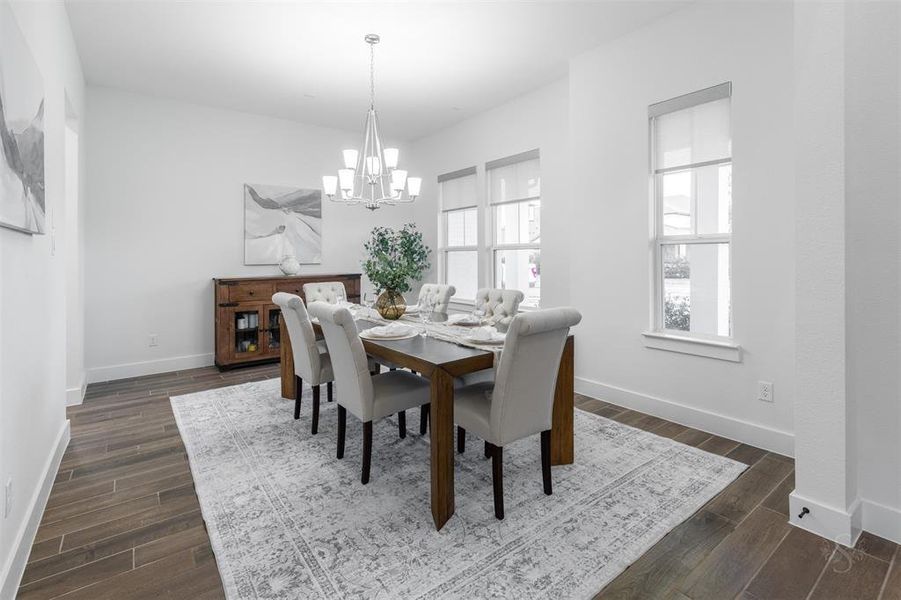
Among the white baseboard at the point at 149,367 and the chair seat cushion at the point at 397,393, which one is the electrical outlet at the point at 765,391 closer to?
the chair seat cushion at the point at 397,393

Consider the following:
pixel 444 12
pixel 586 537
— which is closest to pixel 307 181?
pixel 444 12

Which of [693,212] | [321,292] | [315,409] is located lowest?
[315,409]

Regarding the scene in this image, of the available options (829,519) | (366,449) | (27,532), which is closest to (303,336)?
(366,449)

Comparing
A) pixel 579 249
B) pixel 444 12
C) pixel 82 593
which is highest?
pixel 444 12

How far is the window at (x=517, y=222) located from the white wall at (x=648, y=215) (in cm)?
80

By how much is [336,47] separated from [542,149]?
2079mm

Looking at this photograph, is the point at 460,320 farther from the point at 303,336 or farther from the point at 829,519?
the point at 829,519

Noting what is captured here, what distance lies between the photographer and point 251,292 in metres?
4.92

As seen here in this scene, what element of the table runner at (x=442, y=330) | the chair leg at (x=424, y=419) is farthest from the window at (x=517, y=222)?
the chair leg at (x=424, y=419)

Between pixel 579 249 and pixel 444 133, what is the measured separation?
283 centimetres

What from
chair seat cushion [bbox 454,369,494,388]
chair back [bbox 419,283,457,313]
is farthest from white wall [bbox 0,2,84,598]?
chair back [bbox 419,283,457,313]

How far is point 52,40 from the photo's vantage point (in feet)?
8.55

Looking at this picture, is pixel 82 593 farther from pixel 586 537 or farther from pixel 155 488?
pixel 586 537

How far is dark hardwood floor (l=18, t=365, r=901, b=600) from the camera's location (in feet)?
5.49
